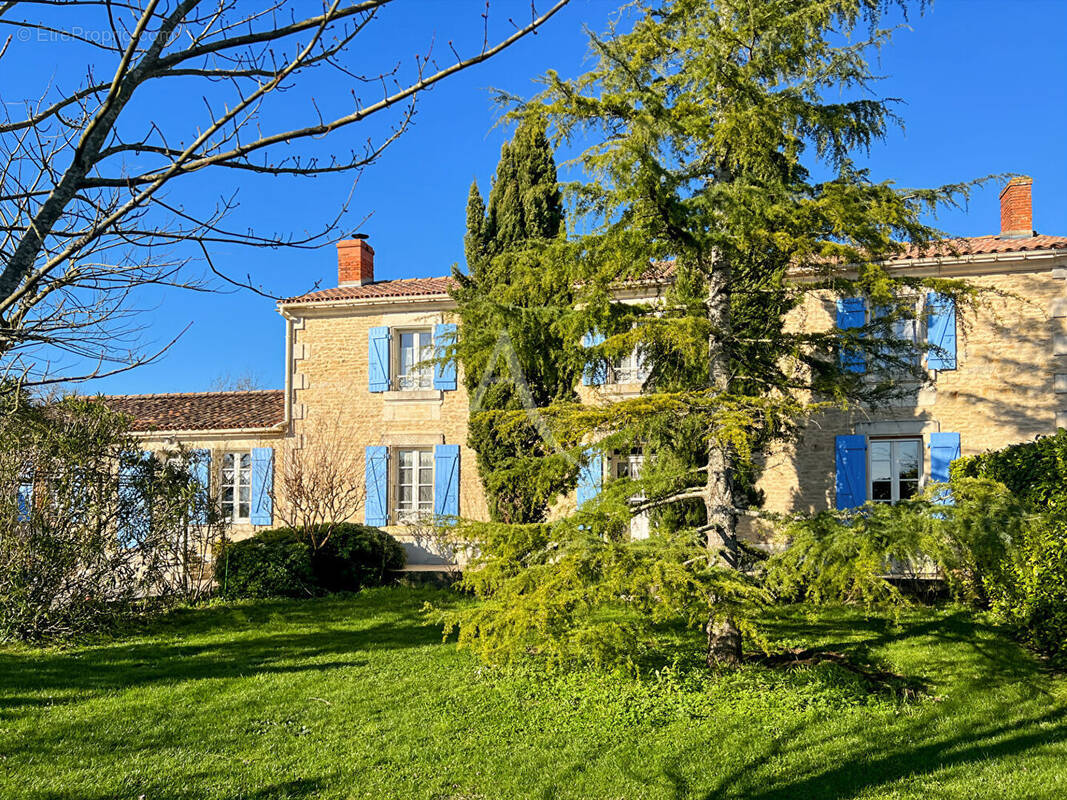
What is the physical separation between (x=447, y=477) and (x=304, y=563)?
11.6 feet

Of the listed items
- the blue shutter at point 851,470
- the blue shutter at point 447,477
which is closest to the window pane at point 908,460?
the blue shutter at point 851,470

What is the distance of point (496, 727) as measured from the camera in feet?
21.2

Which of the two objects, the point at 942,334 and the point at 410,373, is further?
the point at 410,373

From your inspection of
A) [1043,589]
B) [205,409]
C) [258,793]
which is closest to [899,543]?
[1043,589]

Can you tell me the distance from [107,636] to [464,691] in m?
4.79

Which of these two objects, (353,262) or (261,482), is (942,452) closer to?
(353,262)

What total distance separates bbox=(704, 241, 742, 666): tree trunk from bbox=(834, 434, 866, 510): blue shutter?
6289 mm

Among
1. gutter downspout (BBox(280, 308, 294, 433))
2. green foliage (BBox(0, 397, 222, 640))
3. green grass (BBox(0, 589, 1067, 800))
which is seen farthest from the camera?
gutter downspout (BBox(280, 308, 294, 433))

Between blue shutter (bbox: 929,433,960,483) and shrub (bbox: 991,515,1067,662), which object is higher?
blue shutter (bbox: 929,433,960,483)

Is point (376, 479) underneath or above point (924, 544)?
above

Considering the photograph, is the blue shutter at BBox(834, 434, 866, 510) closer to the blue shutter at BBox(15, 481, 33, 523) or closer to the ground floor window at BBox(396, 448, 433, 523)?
the ground floor window at BBox(396, 448, 433, 523)

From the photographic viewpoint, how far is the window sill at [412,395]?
620 inches

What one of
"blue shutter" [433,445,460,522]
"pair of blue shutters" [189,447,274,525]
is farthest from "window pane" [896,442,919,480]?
"pair of blue shutters" [189,447,274,525]

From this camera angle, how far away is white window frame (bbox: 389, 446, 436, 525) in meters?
15.6
